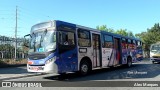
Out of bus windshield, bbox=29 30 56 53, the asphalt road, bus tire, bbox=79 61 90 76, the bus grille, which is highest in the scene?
bus windshield, bbox=29 30 56 53

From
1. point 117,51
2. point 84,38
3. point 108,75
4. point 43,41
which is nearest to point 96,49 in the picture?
point 84,38

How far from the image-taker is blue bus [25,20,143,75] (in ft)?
44.3

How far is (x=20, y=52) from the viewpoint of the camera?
29219 millimetres

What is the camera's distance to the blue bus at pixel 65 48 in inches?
531

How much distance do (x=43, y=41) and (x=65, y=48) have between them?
1.23 m

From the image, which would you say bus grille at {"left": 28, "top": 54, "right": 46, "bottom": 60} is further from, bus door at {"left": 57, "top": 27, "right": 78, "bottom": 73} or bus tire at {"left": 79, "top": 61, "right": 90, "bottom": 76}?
A: bus tire at {"left": 79, "top": 61, "right": 90, "bottom": 76}

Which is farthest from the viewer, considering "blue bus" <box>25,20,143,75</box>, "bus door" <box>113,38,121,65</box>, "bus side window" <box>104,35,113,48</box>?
"bus door" <box>113,38,121,65</box>

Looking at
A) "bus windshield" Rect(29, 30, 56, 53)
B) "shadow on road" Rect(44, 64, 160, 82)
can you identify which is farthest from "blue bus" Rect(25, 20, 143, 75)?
"shadow on road" Rect(44, 64, 160, 82)

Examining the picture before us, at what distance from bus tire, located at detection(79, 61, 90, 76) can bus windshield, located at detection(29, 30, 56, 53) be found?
2798 millimetres

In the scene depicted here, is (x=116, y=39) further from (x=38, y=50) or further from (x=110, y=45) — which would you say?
(x=38, y=50)

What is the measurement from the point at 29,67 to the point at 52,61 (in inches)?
68.7

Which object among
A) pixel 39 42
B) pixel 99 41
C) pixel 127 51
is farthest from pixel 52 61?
pixel 127 51

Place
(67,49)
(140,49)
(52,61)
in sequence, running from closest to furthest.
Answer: (52,61)
(67,49)
(140,49)

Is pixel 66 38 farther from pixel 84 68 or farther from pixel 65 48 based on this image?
pixel 84 68
